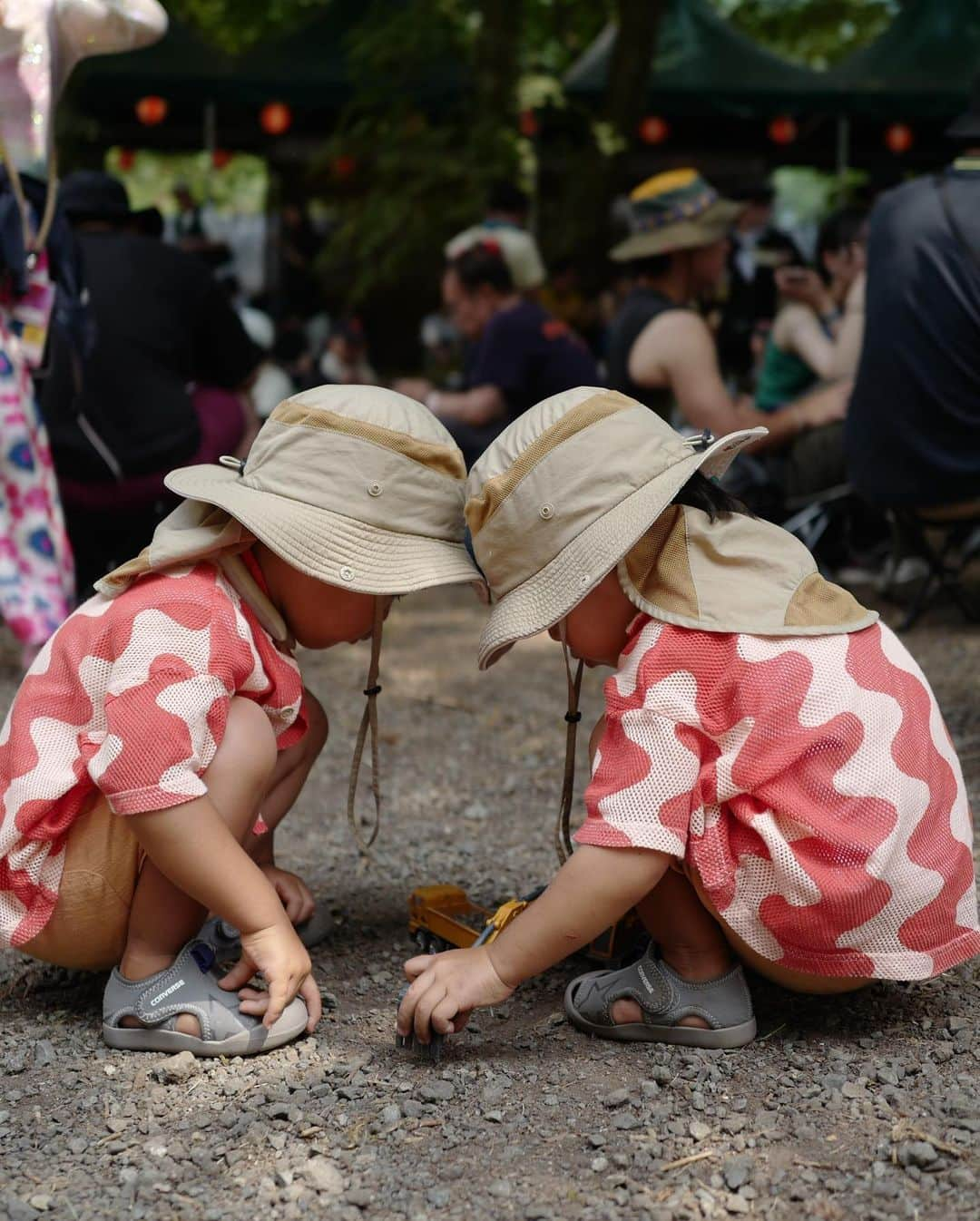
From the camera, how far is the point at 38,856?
1.93m

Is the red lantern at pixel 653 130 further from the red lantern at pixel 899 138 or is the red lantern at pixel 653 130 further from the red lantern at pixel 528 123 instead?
the red lantern at pixel 899 138

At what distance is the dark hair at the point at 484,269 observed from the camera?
18.0ft

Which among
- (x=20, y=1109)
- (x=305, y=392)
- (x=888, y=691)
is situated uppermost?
(x=305, y=392)

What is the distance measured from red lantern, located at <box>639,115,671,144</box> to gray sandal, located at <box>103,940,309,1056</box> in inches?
354

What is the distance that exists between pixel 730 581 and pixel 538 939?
50 cm

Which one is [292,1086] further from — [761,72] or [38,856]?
[761,72]

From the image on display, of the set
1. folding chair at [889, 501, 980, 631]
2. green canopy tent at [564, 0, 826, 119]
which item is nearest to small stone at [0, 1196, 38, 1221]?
folding chair at [889, 501, 980, 631]

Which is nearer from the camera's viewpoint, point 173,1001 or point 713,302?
point 173,1001

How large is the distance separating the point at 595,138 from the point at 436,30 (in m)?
1.42

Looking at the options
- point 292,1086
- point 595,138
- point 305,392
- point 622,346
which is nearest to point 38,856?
point 292,1086

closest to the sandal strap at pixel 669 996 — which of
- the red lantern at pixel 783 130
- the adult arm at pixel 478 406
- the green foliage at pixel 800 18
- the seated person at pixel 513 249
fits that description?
the adult arm at pixel 478 406

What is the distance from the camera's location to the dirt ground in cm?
156

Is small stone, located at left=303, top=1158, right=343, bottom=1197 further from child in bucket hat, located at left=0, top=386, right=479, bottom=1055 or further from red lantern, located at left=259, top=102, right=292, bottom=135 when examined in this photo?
red lantern, located at left=259, top=102, right=292, bottom=135

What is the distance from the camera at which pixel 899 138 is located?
10.8 m
